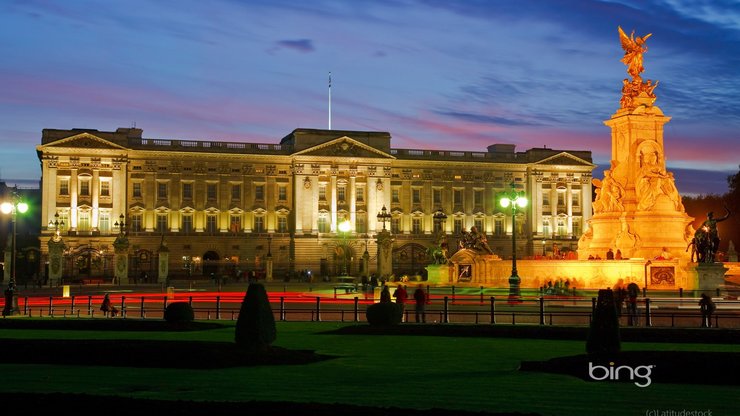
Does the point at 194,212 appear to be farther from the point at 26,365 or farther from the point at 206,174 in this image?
the point at 26,365

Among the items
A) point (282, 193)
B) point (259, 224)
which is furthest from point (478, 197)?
point (259, 224)

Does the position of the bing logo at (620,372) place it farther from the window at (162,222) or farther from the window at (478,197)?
the window at (478,197)

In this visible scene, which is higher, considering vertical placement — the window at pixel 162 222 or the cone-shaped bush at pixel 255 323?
the window at pixel 162 222

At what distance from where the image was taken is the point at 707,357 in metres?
18.8

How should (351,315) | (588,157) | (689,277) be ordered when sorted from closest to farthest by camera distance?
1. (351,315)
2. (689,277)
3. (588,157)

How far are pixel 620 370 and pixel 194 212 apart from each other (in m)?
96.7

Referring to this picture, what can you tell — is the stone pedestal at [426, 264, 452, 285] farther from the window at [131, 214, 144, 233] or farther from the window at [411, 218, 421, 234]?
the window at [411, 218, 421, 234]

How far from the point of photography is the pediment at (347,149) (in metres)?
113

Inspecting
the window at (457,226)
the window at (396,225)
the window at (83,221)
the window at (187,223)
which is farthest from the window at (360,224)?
the window at (83,221)

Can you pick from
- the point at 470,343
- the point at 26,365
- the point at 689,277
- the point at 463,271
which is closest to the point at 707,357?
the point at 470,343

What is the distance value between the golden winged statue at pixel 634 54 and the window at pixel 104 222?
69.2m

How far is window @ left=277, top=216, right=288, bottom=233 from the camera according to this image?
11350cm

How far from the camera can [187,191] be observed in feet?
365

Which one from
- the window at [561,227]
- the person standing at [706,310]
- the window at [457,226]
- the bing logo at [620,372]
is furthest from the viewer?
the window at [561,227]
